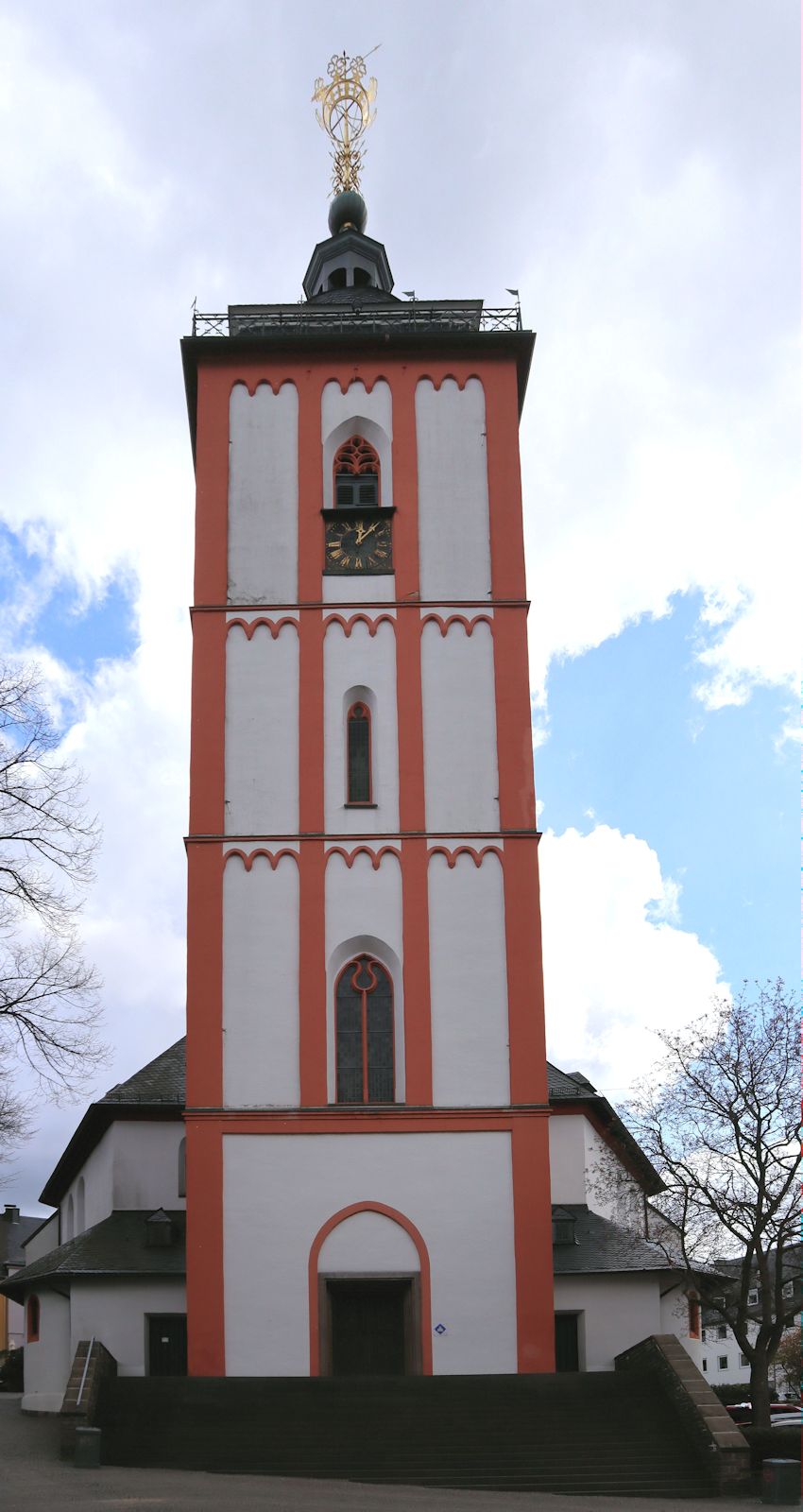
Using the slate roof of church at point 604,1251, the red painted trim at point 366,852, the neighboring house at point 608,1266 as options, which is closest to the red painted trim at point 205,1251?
the red painted trim at point 366,852

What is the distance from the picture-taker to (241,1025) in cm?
2448

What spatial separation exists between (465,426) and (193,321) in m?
5.27

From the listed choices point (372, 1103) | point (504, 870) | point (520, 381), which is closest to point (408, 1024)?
point (372, 1103)

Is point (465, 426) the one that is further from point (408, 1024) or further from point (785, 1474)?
point (785, 1474)

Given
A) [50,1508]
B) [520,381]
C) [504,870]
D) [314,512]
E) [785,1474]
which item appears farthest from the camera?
[520,381]

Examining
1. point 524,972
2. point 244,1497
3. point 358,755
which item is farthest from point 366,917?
point 244,1497

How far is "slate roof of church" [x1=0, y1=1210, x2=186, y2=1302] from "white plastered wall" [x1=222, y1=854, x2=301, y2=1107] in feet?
16.4

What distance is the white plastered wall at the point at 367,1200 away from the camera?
23.0 metres

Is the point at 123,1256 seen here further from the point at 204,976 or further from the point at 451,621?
the point at 451,621

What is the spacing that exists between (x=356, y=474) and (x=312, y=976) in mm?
8897

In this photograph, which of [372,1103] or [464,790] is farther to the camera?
[464,790]

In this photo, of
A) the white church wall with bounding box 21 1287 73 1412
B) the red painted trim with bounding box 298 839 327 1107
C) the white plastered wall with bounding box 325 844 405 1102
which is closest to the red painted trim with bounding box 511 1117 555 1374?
the white plastered wall with bounding box 325 844 405 1102

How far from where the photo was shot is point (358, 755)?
85.9ft

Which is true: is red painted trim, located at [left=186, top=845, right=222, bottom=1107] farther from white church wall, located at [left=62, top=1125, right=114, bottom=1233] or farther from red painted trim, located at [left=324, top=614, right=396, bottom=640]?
white church wall, located at [left=62, top=1125, right=114, bottom=1233]
